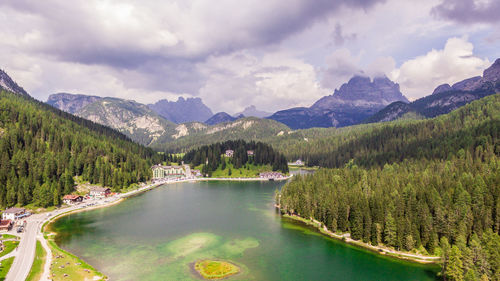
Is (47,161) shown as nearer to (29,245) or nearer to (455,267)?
(29,245)

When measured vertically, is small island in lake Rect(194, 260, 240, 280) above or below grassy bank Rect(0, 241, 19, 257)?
below

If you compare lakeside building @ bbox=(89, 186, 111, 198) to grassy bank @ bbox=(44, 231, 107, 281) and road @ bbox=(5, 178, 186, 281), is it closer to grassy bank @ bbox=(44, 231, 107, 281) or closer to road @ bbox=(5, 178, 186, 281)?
road @ bbox=(5, 178, 186, 281)

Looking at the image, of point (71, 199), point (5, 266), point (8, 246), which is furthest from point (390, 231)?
point (71, 199)

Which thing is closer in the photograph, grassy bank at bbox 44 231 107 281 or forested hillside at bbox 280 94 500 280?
forested hillside at bbox 280 94 500 280

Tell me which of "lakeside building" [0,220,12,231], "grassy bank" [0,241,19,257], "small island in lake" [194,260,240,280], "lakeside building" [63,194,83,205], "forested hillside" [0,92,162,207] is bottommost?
"small island in lake" [194,260,240,280]

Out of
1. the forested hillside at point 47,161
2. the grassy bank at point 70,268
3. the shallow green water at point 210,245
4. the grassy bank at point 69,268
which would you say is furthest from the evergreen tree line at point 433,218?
the forested hillside at point 47,161

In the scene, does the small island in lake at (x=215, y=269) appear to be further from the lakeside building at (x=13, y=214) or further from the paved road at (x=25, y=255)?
the lakeside building at (x=13, y=214)

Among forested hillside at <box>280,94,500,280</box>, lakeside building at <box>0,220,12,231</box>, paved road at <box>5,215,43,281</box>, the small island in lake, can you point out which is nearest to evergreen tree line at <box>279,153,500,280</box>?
forested hillside at <box>280,94,500,280</box>
